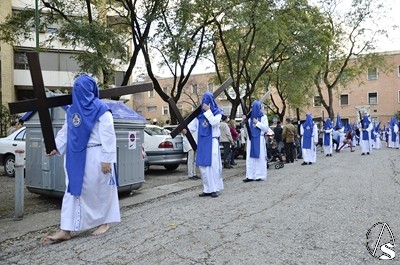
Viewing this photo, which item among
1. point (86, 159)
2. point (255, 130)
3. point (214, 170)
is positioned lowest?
point (214, 170)

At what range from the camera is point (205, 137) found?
8586 mm

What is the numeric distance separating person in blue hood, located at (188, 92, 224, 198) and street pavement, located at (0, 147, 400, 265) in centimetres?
32

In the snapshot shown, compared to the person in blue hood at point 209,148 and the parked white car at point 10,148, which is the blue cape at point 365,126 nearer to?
the person in blue hood at point 209,148

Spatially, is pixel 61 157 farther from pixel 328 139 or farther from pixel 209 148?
pixel 328 139

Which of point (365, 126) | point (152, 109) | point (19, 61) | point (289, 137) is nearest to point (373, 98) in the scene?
point (152, 109)

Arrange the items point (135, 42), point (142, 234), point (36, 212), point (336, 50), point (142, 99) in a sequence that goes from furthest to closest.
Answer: point (142, 99)
point (336, 50)
point (135, 42)
point (36, 212)
point (142, 234)

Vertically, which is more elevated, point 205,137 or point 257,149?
point 205,137

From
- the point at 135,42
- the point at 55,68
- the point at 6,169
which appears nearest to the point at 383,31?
the point at 135,42

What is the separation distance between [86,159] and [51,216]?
223cm

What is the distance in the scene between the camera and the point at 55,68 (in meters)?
31.1

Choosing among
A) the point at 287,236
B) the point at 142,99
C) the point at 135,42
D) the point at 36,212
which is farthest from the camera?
the point at 142,99

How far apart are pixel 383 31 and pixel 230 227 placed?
32252 millimetres

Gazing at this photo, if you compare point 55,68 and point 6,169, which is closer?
point 6,169

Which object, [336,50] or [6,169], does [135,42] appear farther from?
[336,50]
